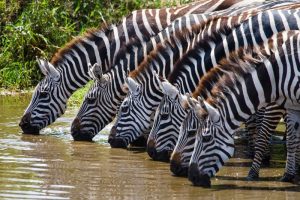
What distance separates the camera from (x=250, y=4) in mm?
16109

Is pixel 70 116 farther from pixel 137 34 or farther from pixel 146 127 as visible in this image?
pixel 146 127

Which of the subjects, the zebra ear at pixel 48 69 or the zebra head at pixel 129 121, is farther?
the zebra ear at pixel 48 69

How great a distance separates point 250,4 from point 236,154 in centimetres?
312

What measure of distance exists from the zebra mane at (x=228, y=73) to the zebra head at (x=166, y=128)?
142cm

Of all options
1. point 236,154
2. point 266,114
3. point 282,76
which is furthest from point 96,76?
point 282,76

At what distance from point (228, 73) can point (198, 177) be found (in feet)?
3.98

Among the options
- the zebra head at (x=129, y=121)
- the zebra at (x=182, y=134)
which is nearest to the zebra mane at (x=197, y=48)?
the zebra at (x=182, y=134)

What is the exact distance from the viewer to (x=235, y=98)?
11.3m

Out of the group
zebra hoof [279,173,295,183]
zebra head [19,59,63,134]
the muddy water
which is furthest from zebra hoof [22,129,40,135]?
zebra hoof [279,173,295,183]

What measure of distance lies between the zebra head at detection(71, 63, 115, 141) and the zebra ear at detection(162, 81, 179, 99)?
244cm

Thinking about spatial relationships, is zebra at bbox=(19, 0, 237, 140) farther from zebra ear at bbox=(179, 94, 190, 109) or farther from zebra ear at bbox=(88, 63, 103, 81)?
zebra ear at bbox=(179, 94, 190, 109)

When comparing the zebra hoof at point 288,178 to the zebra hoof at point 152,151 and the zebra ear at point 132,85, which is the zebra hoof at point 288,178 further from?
the zebra ear at point 132,85

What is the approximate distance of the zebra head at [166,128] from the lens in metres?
13.1

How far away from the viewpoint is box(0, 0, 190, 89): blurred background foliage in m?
20.0
